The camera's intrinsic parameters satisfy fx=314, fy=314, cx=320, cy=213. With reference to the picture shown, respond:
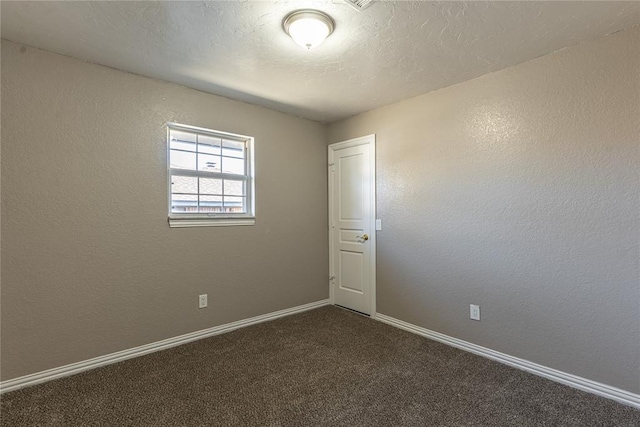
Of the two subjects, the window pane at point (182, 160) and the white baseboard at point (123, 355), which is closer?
the white baseboard at point (123, 355)

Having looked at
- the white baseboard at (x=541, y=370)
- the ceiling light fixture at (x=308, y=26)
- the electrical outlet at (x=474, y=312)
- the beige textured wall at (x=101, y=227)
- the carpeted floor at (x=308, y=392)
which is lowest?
the carpeted floor at (x=308, y=392)

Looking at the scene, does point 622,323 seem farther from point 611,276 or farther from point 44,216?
point 44,216

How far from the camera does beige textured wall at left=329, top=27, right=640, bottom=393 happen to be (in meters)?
1.99

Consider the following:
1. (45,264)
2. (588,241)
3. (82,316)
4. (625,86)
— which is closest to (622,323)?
(588,241)

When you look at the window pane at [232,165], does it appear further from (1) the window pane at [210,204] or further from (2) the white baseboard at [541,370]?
(2) the white baseboard at [541,370]

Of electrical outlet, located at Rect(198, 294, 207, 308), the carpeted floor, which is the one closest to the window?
electrical outlet, located at Rect(198, 294, 207, 308)

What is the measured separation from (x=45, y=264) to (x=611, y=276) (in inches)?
151

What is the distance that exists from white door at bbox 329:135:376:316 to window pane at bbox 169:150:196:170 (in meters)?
1.66

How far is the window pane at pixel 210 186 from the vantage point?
3.05m

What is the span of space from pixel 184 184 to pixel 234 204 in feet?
1.77

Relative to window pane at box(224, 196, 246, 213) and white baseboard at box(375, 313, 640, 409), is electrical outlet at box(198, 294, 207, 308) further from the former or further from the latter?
white baseboard at box(375, 313, 640, 409)

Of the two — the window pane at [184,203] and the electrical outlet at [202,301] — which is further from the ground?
the window pane at [184,203]

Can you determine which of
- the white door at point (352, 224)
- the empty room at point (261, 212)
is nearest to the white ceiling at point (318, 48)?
the empty room at point (261, 212)

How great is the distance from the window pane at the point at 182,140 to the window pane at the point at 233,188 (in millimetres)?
464
